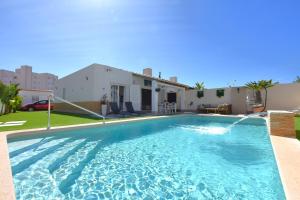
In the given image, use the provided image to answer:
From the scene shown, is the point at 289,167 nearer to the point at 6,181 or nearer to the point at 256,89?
the point at 6,181

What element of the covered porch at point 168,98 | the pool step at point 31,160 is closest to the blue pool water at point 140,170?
the pool step at point 31,160

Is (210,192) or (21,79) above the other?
(21,79)

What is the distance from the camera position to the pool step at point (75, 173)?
2.95m

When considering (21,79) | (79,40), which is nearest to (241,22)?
(79,40)

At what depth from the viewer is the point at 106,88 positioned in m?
Result: 14.2

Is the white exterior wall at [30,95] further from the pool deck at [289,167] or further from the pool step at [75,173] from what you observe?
the pool deck at [289,167]

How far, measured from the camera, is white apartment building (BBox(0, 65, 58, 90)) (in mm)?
44875

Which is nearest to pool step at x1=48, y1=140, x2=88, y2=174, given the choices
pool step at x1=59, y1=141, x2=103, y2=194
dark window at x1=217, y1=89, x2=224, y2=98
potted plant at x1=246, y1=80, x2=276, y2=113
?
pool step at x1=59, y1=141, x2=103, y2=194

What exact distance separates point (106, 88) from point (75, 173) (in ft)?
36.5

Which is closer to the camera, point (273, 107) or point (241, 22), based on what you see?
point (241, 22)

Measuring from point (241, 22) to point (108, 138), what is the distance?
36.3ft

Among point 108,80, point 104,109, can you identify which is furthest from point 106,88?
point 104,109

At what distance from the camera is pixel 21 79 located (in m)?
45.0

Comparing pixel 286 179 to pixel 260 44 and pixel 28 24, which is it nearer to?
pixel 28 24
